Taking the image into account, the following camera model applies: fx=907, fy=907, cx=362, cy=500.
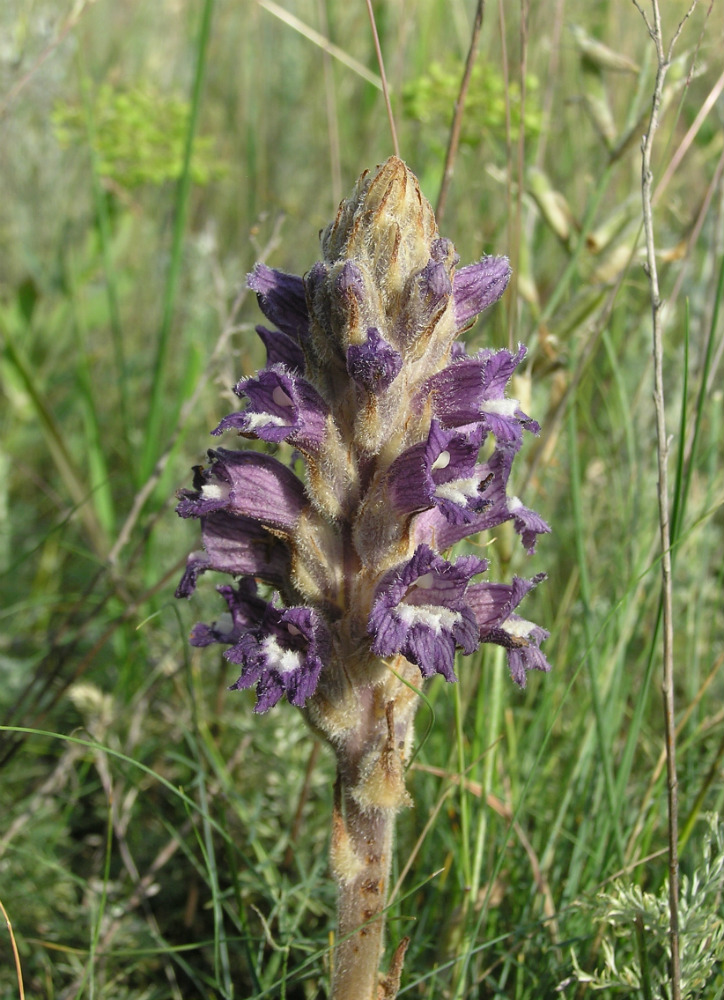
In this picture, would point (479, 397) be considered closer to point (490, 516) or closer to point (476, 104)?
Result: point (490, 516)

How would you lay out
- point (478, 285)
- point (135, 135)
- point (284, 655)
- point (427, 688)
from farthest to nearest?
point (135, 135) → point (427, 688) → point (478, 285) → point (284, 655)

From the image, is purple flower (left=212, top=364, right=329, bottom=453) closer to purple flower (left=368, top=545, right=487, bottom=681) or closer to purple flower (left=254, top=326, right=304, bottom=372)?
purple flower (left=254, top=326, right=304, bottom=372)

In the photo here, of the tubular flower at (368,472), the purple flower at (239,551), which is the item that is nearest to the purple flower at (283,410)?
the tubular flower at (368,472)

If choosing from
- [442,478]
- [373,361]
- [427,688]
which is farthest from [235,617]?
[427,688]

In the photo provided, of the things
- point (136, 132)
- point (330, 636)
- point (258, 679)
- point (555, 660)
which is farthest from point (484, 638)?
point (136, 132)

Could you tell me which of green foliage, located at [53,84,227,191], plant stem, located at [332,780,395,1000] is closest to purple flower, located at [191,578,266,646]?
plant stem, located at [332,780,395,1000]

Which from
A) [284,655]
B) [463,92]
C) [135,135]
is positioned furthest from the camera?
[135,135]

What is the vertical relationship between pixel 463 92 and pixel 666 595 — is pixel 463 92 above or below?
above
